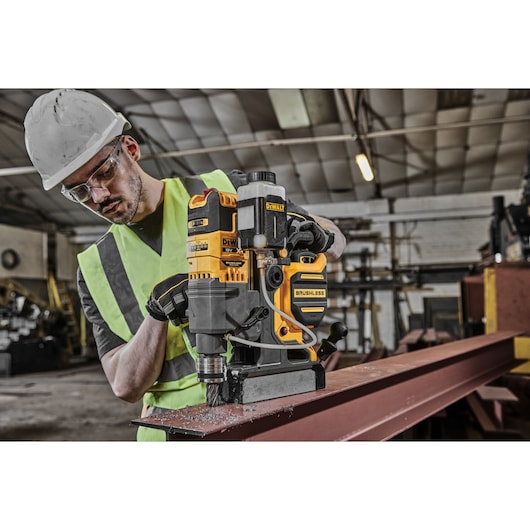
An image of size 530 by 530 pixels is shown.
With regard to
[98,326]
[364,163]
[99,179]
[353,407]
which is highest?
[364,163]

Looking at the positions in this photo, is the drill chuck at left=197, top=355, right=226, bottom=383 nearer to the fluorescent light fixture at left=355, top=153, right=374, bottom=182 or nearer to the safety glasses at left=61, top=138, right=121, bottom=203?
the safety glasses at left=61, top=138, right=121, bottom=203

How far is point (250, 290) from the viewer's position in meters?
1.10

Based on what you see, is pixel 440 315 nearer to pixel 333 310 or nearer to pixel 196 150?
pixel 333 310

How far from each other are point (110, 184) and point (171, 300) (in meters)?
0.36

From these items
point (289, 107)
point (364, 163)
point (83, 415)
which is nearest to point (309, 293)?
point (364, 163)

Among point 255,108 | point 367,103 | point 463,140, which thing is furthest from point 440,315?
point 255,108

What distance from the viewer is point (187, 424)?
949 mm

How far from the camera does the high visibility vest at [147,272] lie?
1431mm

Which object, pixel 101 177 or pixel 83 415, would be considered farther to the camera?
pixel 83 415

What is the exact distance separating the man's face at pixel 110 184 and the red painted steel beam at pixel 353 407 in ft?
1.78

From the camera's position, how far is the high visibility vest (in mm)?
1431

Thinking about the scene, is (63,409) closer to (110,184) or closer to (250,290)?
(110,184)

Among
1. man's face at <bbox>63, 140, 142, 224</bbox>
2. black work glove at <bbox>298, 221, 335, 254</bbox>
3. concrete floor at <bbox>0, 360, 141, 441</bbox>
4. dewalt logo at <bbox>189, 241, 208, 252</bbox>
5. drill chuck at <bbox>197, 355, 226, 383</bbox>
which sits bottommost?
concrete floor at <bbox>0, 360, 141, 441</bbox>

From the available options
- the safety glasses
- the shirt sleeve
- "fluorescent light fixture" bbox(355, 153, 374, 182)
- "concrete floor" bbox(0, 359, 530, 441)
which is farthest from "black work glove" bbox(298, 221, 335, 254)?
"fluorescent light fixture" bbox(355, 153, 374, 182)
